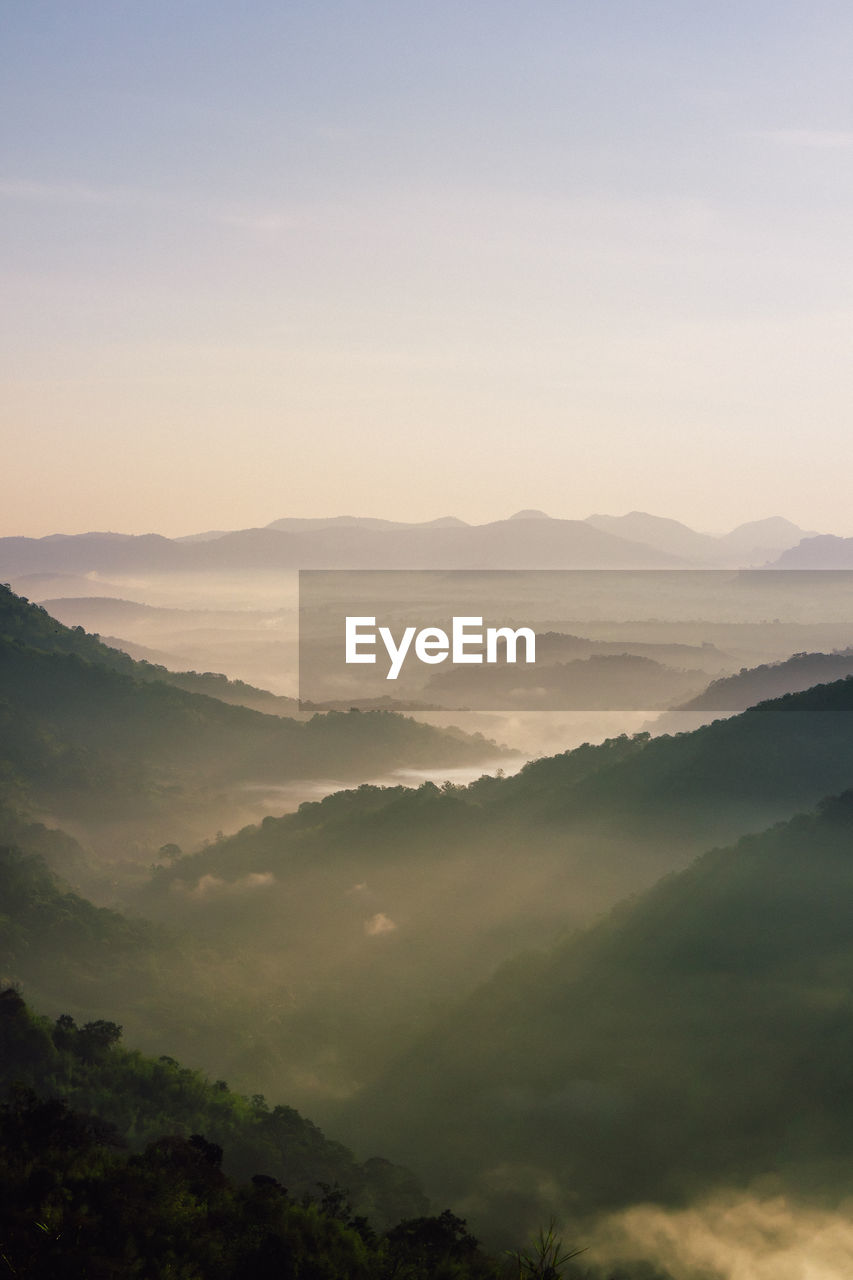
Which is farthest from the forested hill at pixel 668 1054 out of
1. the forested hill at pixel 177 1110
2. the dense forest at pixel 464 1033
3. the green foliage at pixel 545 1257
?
the forested hill at pixel 177 1110

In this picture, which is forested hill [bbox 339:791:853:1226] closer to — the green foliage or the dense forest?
the dense forest

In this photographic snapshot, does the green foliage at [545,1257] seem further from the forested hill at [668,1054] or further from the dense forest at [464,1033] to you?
the forested hill at [668,1054]

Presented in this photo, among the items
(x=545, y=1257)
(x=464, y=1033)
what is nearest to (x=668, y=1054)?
(x=464, y=1033)

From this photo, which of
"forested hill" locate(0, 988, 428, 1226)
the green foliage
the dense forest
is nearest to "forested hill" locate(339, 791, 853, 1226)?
the dense forest

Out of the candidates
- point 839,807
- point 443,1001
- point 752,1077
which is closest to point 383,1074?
point 443,1001

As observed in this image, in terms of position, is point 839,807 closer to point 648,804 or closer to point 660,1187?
point 648,804

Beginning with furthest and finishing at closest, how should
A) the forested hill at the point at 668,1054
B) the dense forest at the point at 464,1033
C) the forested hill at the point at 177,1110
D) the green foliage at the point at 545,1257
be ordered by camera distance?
the forested hill at the point at 668,1054 < the forested hill at the point at 177,1110 < the dense forest at the point at 464,1033 < the green foliage at the point at 545,1257

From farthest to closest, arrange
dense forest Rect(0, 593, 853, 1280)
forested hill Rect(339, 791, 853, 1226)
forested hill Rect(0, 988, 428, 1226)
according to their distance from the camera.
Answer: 1. forested hill Rect(339, 791, 853, 1226)
2. forested hill Rect(0, 988, 428, 1226)
3. dense forest Rect(0, 593, 853, 1280)

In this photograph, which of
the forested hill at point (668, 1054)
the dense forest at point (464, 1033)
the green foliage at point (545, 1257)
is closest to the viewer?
the green foliage at point (545, 1257)
